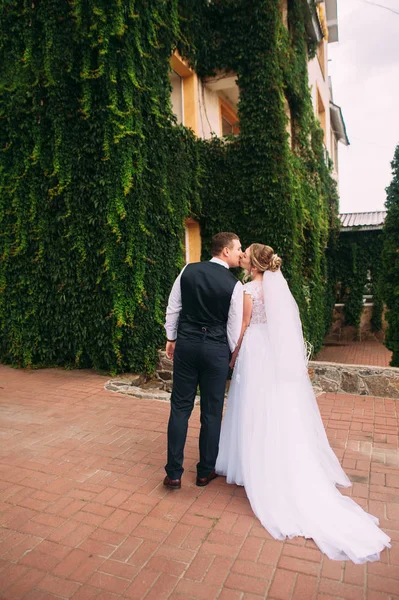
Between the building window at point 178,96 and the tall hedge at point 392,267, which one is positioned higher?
the building window at point 178,96

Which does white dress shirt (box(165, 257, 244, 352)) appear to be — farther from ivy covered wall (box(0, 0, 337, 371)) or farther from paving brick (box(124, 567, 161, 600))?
ivy covered wall (box(0, 0, 337, 371))

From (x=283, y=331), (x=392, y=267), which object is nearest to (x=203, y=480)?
(x=283, y=331)

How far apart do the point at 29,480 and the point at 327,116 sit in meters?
18.7

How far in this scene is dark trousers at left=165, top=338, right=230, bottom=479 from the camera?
347cm

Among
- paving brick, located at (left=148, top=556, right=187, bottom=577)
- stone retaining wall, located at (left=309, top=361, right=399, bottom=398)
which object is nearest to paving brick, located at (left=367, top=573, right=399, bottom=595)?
paving brick, located at (left=148, top=556, right=187, bottom=577)

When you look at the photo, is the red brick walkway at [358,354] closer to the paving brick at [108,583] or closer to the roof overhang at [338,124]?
the roof overhang at [338,124]

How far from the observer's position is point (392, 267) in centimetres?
964

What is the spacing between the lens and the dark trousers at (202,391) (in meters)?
3.47

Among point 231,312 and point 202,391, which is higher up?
point 231,312

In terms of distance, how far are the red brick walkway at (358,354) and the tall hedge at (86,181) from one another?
7585 mm

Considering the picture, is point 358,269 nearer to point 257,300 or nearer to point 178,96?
point 178,96

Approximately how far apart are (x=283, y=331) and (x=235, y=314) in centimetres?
41

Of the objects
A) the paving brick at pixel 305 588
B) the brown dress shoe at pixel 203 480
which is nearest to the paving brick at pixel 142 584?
the paving brick at pixel 305 588

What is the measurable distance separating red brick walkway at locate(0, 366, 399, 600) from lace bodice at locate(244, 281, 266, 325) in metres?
1.44
